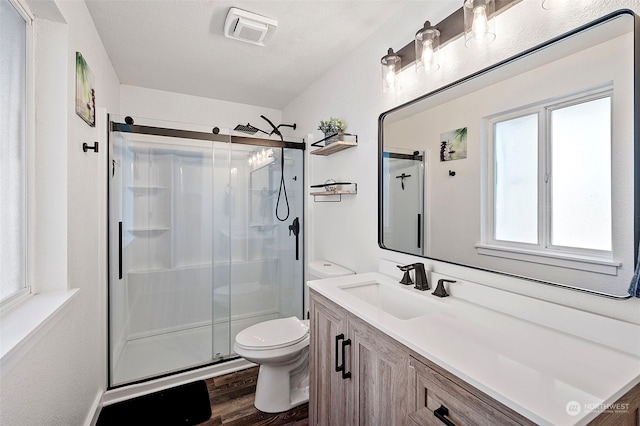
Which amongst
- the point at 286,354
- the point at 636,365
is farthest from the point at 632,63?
the point at 286,354

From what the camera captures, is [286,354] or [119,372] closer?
[286,354]

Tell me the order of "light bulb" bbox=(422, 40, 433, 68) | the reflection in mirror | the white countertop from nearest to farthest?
1. the white countertop
2. "light bulb" bbox=(422, 40, 433, 68)
3. the reflection in mirror

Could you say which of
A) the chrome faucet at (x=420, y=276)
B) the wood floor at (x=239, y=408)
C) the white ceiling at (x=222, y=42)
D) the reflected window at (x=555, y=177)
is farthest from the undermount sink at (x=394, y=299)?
the white ceiling at (x=222, y=42)

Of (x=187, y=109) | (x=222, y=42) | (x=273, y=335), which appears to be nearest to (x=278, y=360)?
(x=273, y=335)

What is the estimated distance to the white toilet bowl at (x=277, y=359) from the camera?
178 cm

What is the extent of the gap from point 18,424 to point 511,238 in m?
1.83

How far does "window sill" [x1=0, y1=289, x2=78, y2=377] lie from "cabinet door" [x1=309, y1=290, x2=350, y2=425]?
108 cm

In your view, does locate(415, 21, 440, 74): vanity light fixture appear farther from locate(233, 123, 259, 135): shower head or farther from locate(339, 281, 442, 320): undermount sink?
locate(233, 123, 259, 135): shower head

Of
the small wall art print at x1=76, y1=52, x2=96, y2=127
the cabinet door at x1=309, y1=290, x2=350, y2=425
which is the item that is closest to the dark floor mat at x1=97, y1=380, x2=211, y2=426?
the cabinet door at x1=309, y1=290, x2=350, y2=425

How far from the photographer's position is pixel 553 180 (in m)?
1.05

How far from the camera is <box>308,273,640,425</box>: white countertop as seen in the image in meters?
0.64

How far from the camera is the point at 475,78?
131cm

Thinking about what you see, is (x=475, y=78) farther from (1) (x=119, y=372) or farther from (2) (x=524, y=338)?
(1) (x=119, y=372)

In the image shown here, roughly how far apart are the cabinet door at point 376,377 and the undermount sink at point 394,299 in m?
0.37
